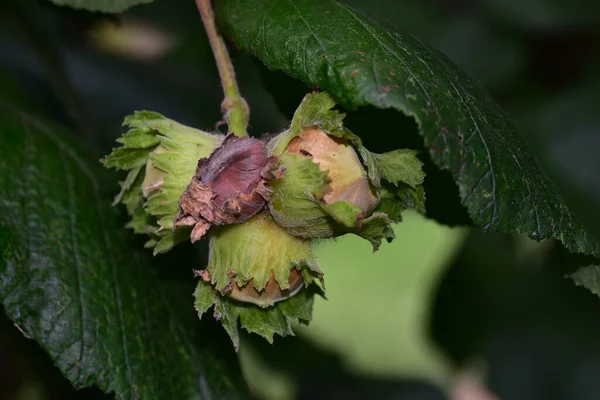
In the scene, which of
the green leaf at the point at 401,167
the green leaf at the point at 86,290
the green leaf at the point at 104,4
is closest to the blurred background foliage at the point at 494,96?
the green leaf at the point at 86,290

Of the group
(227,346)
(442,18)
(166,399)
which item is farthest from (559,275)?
(166,399)

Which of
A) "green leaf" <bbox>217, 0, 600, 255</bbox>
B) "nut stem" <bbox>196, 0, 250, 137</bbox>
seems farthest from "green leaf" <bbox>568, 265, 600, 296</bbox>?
"nut stem" <bbox>196, 0, 250, 137</bbox>

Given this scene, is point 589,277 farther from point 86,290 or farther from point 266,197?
point 86,290

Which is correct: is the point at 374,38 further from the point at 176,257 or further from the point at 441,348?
the point at 441,348

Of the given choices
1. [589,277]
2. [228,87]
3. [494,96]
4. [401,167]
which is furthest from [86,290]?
[494,96]

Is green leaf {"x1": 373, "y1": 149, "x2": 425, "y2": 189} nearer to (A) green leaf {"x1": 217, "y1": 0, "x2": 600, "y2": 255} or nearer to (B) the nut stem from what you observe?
(A) green leaf {"x1": 217, "y1": 0, "x2": 600, "y2": 255}
